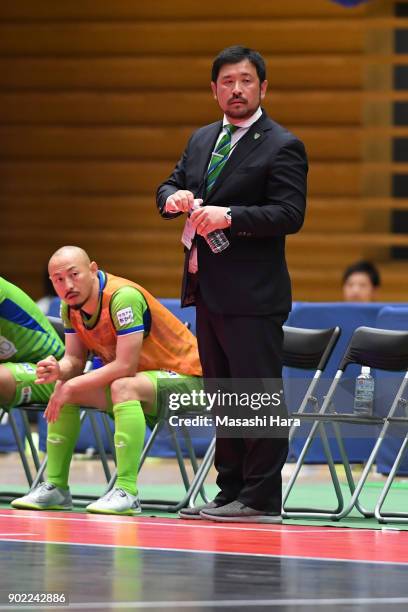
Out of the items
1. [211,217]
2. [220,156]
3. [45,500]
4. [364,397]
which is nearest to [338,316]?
[364,397]

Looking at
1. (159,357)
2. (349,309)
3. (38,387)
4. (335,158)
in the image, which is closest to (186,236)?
(159,357)

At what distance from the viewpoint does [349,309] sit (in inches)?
385

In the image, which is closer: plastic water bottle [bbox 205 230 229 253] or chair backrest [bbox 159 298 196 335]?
plastic water bottle [bbox 205 230 229 253]

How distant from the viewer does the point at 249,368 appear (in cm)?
680

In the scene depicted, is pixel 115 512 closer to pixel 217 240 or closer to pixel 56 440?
pixel 56 440

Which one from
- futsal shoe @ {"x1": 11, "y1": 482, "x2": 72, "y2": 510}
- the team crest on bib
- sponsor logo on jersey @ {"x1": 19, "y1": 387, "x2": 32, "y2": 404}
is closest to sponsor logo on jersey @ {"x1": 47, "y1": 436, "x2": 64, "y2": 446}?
futsal shoe @ {"x1": 11, "y1": 482, "x2": 72, "y2": 510}

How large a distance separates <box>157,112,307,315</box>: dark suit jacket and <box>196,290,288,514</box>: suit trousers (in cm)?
7

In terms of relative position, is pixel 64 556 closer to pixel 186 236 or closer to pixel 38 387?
pixel 186 236

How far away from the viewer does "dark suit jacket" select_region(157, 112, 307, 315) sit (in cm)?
676

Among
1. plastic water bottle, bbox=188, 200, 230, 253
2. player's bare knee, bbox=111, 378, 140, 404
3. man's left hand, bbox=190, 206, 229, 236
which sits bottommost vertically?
player's bare knee, bbox=111, 378, 140, 404

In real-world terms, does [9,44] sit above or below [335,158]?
above

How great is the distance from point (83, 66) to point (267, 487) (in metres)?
8.01

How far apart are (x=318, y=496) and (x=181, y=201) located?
2.49 metres

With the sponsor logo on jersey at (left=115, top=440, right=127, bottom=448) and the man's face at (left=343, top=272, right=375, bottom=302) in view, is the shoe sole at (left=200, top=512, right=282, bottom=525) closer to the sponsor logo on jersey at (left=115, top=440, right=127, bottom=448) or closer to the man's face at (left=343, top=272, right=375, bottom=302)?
the sponsor logo on jersey at (left=115, top=440, right=127, bottom=448)
